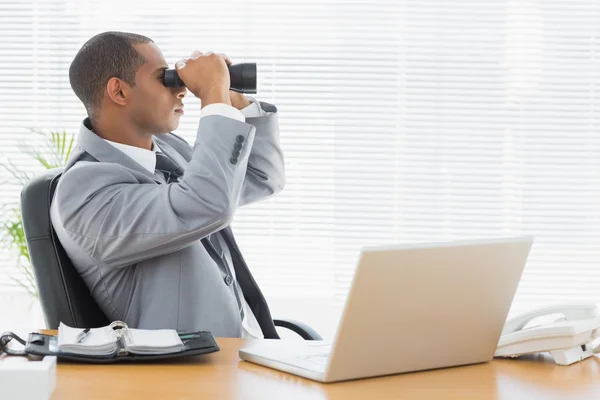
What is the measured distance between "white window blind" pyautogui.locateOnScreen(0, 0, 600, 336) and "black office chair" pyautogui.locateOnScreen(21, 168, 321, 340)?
2132 mm

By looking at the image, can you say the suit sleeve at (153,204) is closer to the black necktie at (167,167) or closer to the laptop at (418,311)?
the black necktie at (167,167)

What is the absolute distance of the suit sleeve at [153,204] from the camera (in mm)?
1718

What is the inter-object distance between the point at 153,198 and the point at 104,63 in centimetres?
50

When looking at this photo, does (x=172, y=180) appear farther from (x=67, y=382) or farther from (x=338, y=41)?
(x=338, y=41)

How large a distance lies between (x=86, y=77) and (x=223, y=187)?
1.90ft

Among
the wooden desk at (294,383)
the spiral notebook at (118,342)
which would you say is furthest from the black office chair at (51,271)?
the wooden desk at (294,383)

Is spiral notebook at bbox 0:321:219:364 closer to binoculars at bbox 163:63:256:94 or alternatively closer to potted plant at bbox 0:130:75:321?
binoculars at bbox 163:63:256:94

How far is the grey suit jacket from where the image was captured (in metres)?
1.72

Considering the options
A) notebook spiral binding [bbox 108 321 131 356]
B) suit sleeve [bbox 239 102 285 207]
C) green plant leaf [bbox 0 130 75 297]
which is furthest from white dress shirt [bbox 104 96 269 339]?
green plant leaf [bbox 0 130 75 297]

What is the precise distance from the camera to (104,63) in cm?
205

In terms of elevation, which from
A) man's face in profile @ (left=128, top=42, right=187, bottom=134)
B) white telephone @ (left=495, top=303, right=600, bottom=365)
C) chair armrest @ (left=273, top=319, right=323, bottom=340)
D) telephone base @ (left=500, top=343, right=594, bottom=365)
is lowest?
chair armrest @ (left=273, top=319, right=323, bottom=340)

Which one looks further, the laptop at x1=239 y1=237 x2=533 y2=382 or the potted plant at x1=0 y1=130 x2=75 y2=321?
the potted plant at x1=0 y1=130 x2=75 y2=321

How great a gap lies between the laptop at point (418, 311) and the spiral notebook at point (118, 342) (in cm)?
13

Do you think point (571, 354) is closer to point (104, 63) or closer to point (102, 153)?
point (102, 153)
